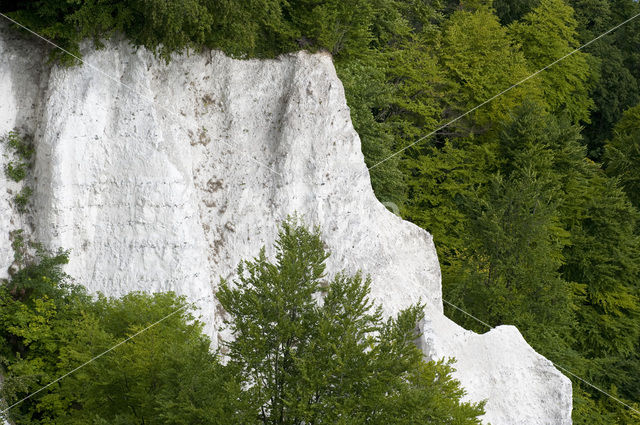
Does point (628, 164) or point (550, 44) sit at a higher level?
point (550, 44)

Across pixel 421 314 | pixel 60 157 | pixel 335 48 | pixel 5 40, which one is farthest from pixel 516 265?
pixel 5 40

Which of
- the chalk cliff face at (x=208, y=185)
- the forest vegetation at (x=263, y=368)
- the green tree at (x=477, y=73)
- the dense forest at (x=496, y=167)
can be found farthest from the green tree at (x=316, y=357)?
the green tree at (x=477, y=73)

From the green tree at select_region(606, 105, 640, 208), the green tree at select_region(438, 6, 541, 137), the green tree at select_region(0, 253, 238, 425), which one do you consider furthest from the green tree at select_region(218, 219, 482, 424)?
the green tree at select_region(606, 105, 640, 208)

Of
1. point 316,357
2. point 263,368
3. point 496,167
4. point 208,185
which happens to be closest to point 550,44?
point 496,167

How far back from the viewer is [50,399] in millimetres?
16438

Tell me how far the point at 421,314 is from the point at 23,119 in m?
11.7

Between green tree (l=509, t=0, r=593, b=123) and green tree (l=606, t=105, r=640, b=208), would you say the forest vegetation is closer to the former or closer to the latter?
green tree (l=606, t=105, r=640, b=208)

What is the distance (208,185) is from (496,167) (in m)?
17.0

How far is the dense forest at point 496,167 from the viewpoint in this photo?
26750 mm

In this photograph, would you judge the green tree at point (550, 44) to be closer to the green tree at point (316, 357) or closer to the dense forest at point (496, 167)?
the dense forest at point (496, 167)

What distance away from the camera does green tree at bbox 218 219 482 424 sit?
39.7 ft

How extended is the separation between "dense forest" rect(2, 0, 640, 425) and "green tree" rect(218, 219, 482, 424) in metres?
8.88

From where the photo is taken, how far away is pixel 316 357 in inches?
492

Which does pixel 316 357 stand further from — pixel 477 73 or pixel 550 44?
pixel 550 44
